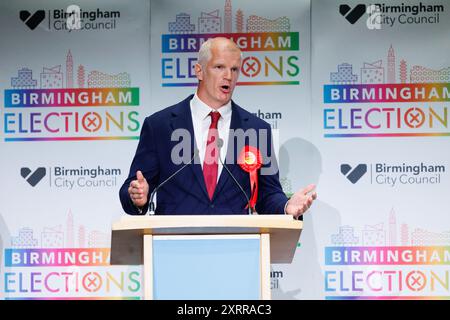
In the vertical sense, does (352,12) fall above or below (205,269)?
above

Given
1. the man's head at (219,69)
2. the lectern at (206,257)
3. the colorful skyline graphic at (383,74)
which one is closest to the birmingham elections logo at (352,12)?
the colorful skyline graphic at (383,74)

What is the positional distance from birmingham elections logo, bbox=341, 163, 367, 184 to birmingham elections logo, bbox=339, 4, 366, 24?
1053 millimetres

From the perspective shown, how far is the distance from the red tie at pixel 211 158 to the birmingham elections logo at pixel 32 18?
82.0 inches

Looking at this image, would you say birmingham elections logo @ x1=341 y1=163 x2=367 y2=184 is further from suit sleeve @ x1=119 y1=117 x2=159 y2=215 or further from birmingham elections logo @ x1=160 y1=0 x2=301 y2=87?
suit sleeve @ x1=119 y1=117 x2=159 y2=215

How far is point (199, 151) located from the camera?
5184 millimetres

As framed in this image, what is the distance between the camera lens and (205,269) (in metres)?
3.83

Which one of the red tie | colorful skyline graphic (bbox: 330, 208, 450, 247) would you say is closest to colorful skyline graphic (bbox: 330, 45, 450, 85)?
colorful skyline graphic (bbox: 330, 208, 450, 247)

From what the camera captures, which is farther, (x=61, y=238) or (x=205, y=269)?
(x=61, y=238)

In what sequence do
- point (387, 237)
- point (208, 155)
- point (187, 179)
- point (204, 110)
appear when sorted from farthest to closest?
point (387, 237) < point (204, 110) < point (208, 155) < point (187, 179)

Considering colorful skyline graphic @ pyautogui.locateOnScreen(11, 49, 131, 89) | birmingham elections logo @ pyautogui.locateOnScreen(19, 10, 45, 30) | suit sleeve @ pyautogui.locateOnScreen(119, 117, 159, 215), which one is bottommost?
suit sleeve @ pyautogui.locateOnScreen(119, 117, 159, 215)

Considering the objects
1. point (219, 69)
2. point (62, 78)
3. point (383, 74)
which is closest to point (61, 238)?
point (62, 78)

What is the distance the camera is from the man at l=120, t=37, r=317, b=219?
4941 millimetres

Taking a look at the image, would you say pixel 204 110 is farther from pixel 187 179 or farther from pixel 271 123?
pixel 271 123

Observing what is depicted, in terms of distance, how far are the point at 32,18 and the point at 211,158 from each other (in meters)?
2.32
